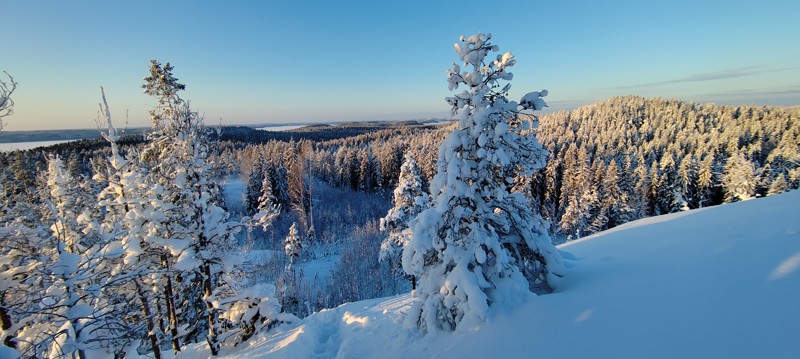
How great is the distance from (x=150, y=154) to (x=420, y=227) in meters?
9.85

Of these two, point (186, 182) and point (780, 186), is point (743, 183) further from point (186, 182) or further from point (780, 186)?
point (186, 182)

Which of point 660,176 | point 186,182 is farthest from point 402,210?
point 660,176

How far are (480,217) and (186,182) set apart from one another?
852 cm

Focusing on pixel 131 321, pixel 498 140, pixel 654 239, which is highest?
pixel 498 140

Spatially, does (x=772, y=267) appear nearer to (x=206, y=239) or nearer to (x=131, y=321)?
(x=206, y=239)

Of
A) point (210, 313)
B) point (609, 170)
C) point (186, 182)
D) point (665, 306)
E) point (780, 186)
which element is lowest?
point (780, 186)

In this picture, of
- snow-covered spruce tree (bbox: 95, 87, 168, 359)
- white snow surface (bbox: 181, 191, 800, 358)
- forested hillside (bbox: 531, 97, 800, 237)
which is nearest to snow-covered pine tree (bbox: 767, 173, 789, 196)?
forested hillside (bbox: 531, 97, 800, 237)

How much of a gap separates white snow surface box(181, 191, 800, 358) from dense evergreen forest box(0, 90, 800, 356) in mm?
3210

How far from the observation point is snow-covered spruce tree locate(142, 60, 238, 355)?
9.20 m

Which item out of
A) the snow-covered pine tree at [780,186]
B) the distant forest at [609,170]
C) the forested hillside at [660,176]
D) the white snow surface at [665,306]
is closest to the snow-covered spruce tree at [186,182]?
the distant forest at [609,170]

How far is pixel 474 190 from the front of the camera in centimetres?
658

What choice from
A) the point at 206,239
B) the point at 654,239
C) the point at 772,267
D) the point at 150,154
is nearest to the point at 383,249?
the point at 206,239

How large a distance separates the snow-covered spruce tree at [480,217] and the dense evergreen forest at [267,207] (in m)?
2.04

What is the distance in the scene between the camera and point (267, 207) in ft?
33.9
